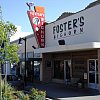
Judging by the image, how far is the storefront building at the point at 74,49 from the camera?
19422mm

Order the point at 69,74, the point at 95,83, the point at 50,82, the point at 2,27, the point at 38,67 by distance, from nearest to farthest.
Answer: the point at 2,27 < the point at 95,83 < the point at 69,74 < the point at 50,82 < the point at 38,67

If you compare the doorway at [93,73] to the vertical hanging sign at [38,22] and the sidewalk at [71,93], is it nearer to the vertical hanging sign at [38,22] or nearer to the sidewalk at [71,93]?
the sidewalk at [71,93]

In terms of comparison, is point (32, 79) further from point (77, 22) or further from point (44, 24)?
point (77, 22)

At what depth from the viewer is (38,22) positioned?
26.0m

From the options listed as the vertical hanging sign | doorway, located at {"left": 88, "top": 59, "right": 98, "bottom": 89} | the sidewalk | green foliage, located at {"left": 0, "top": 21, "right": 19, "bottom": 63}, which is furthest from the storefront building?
green foliage, located at {"left": 0, "top": 21, "right": 19, "bottom": 63}

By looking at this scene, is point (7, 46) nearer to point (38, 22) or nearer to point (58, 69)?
point (38, 22)

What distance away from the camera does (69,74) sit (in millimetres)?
25078

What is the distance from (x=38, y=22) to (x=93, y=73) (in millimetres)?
7643

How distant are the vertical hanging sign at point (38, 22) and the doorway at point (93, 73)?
605 cm

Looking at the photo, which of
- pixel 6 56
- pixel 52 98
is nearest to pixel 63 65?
pixel 52 98

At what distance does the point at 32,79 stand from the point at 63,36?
24.6 feet

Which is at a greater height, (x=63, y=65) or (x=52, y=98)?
(x=63, y=65)

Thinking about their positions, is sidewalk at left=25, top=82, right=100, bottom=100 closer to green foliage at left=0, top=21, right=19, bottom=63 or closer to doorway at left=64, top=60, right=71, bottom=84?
doorway at left=64, top=60, right=71, bottom=84

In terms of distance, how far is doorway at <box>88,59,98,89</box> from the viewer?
832 inches
